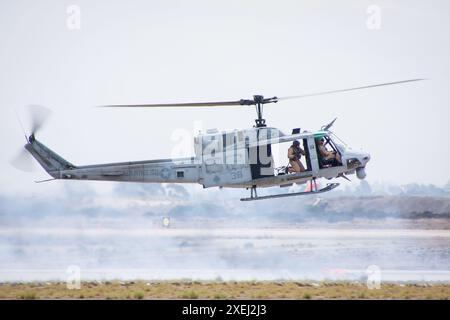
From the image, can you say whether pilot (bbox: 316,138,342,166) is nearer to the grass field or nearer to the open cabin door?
the open cabin door

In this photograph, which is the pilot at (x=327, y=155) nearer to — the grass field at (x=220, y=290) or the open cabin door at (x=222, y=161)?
the open cabin door at (x=222, y=161)

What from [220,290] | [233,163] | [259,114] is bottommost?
[220,290]

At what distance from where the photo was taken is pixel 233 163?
2209cm

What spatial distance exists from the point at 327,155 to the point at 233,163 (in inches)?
95.6

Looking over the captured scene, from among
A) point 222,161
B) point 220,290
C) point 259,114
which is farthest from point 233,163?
point 220,290

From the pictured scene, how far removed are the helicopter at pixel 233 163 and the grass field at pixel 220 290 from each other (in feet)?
8.35

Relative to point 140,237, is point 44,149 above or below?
above

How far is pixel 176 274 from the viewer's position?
2295 cm

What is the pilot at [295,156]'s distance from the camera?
22.2 meters

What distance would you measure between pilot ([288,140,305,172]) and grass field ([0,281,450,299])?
2.87 m

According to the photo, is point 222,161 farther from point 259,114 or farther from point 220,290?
point 220,290
